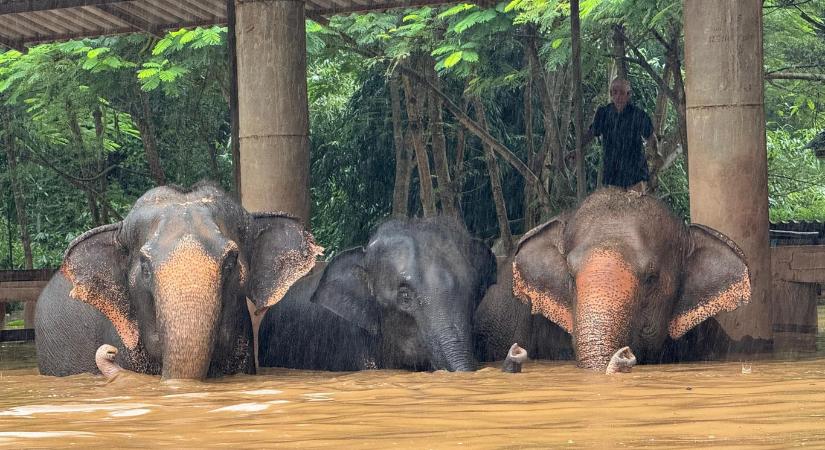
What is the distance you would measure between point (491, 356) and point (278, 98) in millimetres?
2279

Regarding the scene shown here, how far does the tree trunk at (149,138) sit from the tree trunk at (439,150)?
3783 millimetres

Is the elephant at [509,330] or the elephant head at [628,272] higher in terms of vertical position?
the elephant head at [628,272]

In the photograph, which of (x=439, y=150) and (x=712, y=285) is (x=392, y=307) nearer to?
(x=712, y=285)

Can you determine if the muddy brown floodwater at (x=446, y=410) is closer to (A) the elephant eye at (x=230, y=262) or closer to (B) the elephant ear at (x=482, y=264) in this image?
(A) the elephant eye at (x=230, y=262)

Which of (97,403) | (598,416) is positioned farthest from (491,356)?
(598,416)

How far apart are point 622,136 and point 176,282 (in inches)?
194

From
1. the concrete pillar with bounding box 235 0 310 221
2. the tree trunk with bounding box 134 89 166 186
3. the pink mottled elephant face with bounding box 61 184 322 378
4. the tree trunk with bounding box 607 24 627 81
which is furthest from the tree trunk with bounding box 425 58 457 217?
the pink mottled elephant face with bounding box 61 184 322 378

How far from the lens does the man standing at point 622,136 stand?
427 inches

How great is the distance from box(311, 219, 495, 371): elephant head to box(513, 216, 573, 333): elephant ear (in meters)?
0.21

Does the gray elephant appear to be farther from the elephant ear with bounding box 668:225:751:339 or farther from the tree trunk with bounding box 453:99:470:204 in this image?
the tree trunk with bounding box 453:99:470:204

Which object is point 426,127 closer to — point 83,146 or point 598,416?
point 83,146

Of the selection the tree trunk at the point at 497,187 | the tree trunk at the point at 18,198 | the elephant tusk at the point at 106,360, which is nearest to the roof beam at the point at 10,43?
the elephant tusk at the point at 106,360

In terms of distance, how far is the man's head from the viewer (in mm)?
10836

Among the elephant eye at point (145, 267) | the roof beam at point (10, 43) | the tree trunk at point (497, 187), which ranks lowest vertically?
the elephant eye at point (145, 267)
